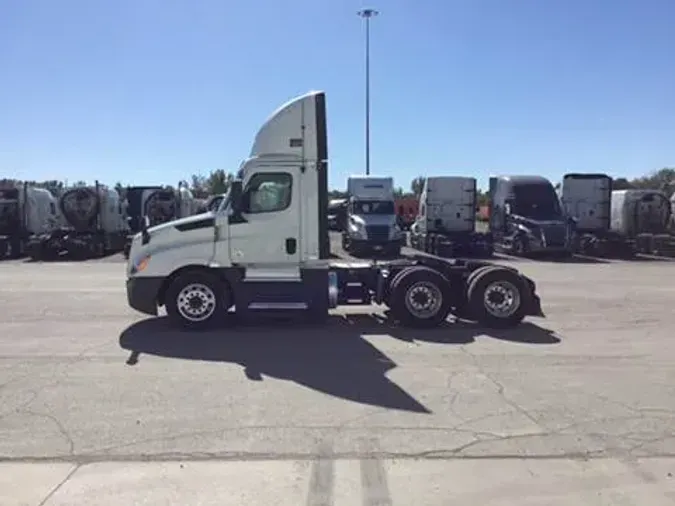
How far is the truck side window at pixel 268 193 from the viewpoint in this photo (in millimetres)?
11914

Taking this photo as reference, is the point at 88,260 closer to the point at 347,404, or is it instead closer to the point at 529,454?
the point at 347,404

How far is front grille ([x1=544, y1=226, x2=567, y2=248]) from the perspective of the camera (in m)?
30.2

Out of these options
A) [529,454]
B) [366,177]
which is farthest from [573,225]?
[529,454]

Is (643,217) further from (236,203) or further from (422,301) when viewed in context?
(236,203)

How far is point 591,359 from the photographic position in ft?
32.7

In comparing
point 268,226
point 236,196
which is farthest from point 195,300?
point 236,196

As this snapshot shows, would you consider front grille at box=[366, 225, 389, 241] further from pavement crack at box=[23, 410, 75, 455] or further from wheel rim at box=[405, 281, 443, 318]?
pavement crack at box=[23, 410, 75, 455]

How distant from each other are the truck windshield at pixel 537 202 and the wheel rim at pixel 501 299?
65.0ft

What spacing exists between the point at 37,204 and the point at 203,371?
90.6 feet

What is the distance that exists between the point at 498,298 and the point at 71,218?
2599 cm

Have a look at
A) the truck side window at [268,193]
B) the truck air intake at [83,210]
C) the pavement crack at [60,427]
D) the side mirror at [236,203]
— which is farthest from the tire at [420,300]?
the truck air intake at [83,210]

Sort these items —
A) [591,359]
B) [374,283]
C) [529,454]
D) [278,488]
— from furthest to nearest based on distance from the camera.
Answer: [374,283]
[591,359]
[529,454]
[278,488]

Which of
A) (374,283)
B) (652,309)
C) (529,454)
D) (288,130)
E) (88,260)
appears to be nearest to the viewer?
(529,454)

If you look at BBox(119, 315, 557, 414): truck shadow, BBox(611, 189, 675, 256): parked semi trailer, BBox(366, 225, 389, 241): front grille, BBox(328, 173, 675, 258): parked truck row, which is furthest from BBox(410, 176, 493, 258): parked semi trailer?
BBox(119, 315, 557, 414): truck shadow
